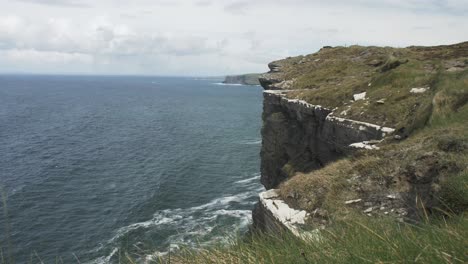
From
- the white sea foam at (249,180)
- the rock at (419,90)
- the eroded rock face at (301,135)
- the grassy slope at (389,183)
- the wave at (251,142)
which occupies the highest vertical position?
the rock at (419,90)

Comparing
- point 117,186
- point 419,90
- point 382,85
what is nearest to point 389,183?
point 419,90

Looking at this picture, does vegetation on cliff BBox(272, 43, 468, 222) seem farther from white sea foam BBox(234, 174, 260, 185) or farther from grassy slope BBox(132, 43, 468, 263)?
white sea foam BBox(234, 174, 260, 185)

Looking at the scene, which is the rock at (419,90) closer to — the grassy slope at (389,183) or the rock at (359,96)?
the grassy slope at (389,183)

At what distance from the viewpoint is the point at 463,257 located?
146 inches

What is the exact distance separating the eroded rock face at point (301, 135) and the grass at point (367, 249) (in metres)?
13.3

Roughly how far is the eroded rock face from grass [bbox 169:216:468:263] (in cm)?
1332

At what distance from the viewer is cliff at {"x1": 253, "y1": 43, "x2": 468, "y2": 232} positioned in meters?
10.9

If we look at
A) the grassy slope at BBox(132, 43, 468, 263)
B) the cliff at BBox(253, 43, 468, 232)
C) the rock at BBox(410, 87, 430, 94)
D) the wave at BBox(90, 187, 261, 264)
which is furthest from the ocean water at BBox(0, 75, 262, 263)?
the rock at BBox(410, 87, 430, 94)

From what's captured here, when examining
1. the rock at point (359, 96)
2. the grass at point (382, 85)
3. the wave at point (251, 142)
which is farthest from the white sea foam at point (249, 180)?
the rock at point (359, 96)

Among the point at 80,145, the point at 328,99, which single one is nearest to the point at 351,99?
the point at 328,99

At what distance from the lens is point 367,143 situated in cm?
1783

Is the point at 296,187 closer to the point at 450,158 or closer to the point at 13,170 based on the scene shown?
the point at 450,158

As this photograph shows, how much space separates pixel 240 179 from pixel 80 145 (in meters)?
32.4

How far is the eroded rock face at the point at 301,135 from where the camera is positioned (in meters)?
21.6
